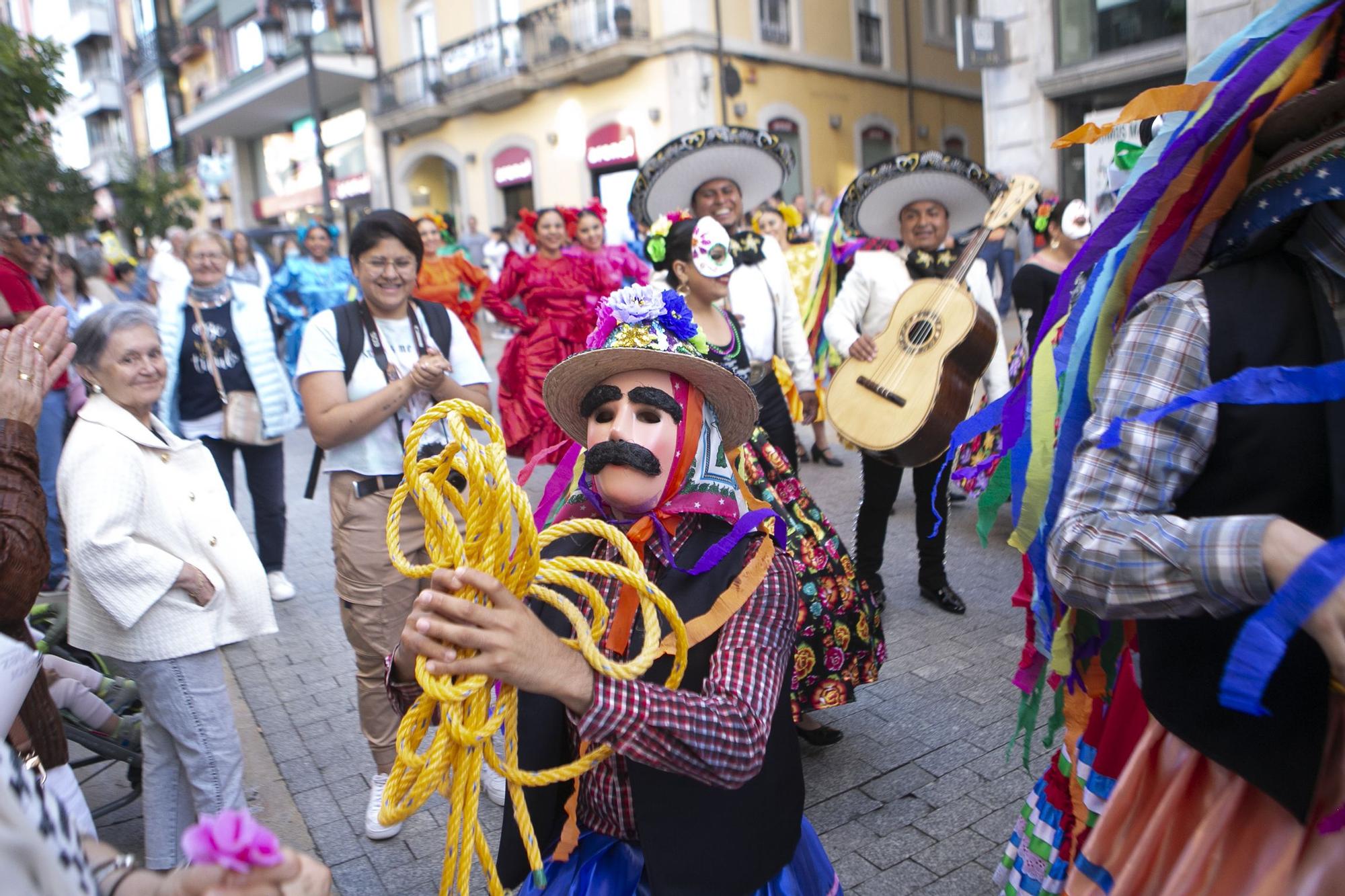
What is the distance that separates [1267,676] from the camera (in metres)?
1.12

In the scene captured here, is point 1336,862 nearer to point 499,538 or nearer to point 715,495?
point 715,495

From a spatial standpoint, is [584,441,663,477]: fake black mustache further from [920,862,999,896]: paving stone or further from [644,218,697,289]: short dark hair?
[644,218,697,289]: short dark hair

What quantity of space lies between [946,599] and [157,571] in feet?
10.8

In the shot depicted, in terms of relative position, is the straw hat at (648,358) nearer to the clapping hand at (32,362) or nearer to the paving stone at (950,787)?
the clapping hand at (32,362)

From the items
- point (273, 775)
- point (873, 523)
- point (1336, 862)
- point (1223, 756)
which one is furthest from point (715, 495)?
point (873, 523)

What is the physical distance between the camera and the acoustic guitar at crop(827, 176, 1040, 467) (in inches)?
159

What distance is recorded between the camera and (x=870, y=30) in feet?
68.2

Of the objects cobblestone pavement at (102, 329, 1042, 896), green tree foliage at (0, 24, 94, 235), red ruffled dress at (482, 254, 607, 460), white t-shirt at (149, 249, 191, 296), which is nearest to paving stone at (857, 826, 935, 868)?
cobblestone pavement at (102, 329, 1042, 896)

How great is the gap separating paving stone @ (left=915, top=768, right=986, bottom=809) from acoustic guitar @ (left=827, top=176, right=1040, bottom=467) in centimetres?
141

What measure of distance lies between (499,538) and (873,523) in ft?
11.3

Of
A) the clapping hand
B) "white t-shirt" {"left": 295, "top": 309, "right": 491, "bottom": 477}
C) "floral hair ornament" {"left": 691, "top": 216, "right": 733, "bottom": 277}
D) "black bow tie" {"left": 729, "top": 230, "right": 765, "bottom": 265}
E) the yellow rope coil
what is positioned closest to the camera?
the yellow rope coil

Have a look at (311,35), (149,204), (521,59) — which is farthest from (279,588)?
(149,204)

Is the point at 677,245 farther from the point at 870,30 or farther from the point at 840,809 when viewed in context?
the point at 870,30

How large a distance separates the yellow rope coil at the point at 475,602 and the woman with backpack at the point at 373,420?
5.86ft
